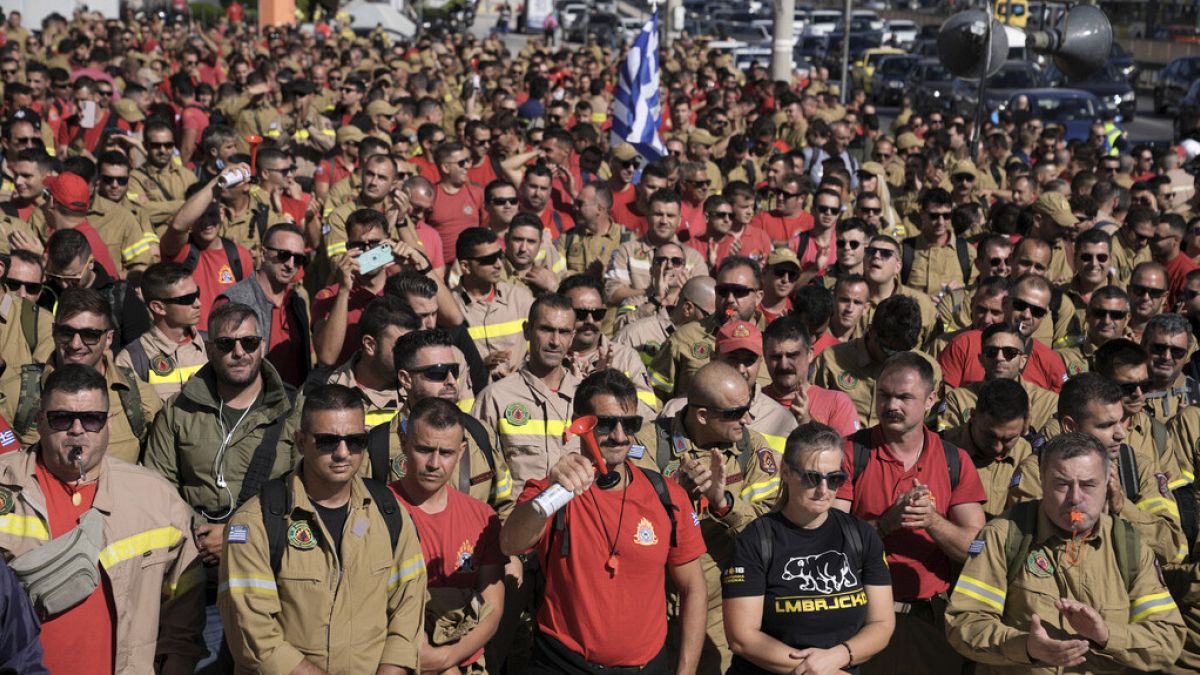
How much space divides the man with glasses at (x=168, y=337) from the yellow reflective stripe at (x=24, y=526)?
2.20 m

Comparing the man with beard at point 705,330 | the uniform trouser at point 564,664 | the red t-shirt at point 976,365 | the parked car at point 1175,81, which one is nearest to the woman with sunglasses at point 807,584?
the uniform trouser at point 564,664

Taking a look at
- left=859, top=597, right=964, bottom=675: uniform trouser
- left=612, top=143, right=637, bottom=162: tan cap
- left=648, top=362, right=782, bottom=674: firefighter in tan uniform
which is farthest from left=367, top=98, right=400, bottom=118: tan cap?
left=859, top=597, right=964, bottom=675: uniform trouser

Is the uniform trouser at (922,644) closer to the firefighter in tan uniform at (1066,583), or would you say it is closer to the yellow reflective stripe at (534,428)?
the firefighter in tan uniform at (1066,583)

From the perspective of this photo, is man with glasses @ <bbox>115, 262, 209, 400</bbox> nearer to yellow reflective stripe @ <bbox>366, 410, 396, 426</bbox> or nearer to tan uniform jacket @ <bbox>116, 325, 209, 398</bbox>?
tan uniform jacket @ <bbox>116, 325, 209, 398</bbox>

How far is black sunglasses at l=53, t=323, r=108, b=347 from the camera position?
6.62 metres

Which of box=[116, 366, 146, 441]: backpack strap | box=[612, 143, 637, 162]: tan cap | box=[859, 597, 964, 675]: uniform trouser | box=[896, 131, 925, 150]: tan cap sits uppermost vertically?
box=[612, 143, 637, 162]: tan cap

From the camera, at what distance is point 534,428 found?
6.96 metres

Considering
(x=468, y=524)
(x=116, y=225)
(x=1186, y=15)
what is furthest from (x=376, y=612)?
(x=1186, y=15)

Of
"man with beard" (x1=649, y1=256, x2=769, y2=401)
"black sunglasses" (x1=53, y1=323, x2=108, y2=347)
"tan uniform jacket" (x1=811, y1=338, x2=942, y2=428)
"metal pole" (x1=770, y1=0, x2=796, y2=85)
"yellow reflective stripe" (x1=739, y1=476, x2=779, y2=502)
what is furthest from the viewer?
"metal pole" (x1=770, y1=0, x2=796, y2=85)

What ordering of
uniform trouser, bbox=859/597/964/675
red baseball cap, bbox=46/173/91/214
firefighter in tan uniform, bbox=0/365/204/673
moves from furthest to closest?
1. red baseball cap, bbox=46/173/91/214
2. uniform trouser, bbox=859/597/964/675
3. firefighter in tan uniform, bbox=0/365/204/673

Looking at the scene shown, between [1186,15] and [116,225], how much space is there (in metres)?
53.5

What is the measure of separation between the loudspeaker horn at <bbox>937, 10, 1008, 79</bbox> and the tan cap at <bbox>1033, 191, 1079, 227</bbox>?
2.90 m

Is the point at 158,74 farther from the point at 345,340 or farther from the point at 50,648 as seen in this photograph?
the point at 50,648

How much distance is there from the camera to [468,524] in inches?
230
